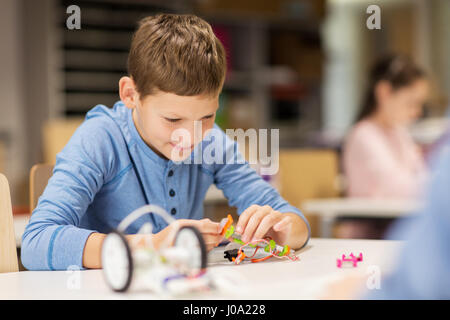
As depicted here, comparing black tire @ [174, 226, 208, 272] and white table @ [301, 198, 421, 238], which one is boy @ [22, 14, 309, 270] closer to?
black tire @ [174, 226, 208, 272]

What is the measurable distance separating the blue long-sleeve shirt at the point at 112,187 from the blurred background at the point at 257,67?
146 centimetres

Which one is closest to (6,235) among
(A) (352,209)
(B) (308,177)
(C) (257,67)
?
(A) (352,209)

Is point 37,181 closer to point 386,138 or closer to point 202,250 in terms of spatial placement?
point 202,250

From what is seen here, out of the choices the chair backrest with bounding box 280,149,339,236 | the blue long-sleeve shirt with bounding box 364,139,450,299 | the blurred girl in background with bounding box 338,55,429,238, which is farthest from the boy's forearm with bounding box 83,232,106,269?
the blurred girl in background with bounding box 338,55,429,238

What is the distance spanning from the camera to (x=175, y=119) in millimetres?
1057

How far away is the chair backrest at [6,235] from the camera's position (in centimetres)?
109

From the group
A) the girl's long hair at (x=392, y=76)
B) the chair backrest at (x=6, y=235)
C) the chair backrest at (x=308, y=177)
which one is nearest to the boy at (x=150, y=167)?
the chair backrest at (x=6, y=235)

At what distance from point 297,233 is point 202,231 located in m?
0.33

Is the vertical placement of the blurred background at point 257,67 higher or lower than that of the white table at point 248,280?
higher

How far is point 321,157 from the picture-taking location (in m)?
2.93

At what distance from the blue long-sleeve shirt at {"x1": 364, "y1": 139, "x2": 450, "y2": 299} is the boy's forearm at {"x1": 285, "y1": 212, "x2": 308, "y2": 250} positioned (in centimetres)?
79

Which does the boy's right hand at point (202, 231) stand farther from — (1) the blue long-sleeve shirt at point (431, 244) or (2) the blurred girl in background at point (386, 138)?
(2) the blurred girl in background at point (386, 138)

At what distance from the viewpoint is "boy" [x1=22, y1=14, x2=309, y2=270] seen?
97 cm
